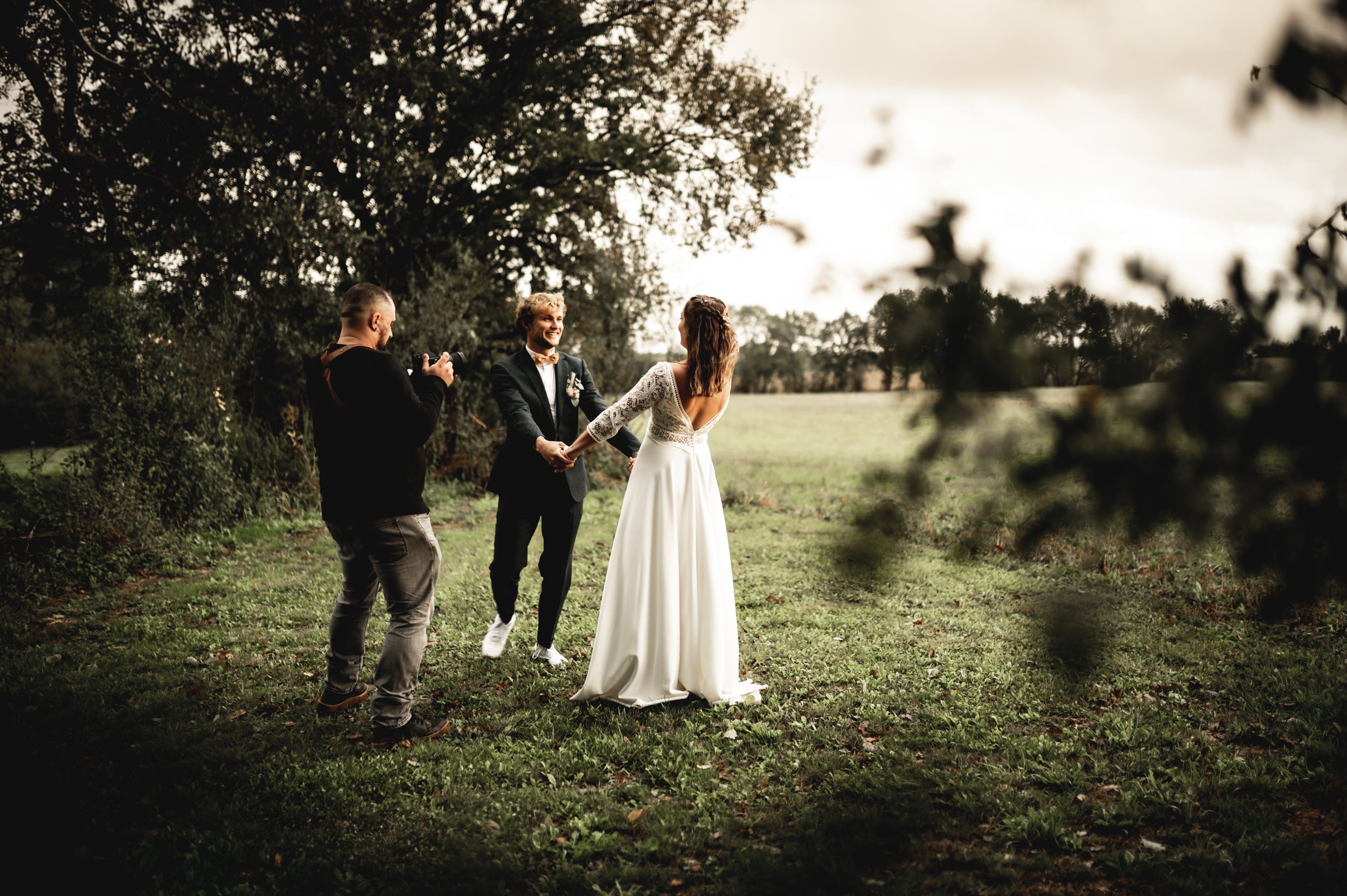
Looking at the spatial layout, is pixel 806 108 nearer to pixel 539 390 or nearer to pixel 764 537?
pixel 764 537

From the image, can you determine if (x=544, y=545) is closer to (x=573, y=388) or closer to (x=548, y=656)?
(x=548, y=656)

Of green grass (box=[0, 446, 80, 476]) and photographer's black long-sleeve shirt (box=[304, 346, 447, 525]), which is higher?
photographer's black long-sleeve shirt (box=[304, 346, 447, 525])

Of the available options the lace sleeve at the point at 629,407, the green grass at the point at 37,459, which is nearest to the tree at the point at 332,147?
the green grass at the point at 37,459

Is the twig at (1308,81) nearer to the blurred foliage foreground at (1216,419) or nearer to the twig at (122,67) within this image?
the blurred foliage foreground at (1216,419)

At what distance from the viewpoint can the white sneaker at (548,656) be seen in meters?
5.48

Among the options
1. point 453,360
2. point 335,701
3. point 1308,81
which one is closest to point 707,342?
point 453,360

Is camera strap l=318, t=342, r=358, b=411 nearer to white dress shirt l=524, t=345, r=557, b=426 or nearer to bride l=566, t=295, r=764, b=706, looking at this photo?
white dress shirt l=524, t=345, r=557, b=426

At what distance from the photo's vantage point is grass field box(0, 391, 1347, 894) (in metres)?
3.11

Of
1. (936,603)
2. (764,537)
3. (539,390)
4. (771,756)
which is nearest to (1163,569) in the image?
(936,603)

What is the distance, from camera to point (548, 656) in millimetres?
5527

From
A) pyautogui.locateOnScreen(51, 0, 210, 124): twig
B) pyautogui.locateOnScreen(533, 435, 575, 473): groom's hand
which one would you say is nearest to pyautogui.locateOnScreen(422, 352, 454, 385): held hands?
pyautogui.locateOnScreen(533, 435, 575, 473): groom's hand

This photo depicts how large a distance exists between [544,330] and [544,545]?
1453 millimetres

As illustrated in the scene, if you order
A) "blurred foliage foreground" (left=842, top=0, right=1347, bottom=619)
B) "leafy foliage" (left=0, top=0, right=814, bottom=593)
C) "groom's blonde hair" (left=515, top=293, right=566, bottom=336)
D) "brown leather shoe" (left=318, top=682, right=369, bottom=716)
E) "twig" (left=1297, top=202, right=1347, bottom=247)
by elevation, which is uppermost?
"leafy foliage" (left=0, top=0, right=814, bottom=593)

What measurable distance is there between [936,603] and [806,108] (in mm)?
11931
